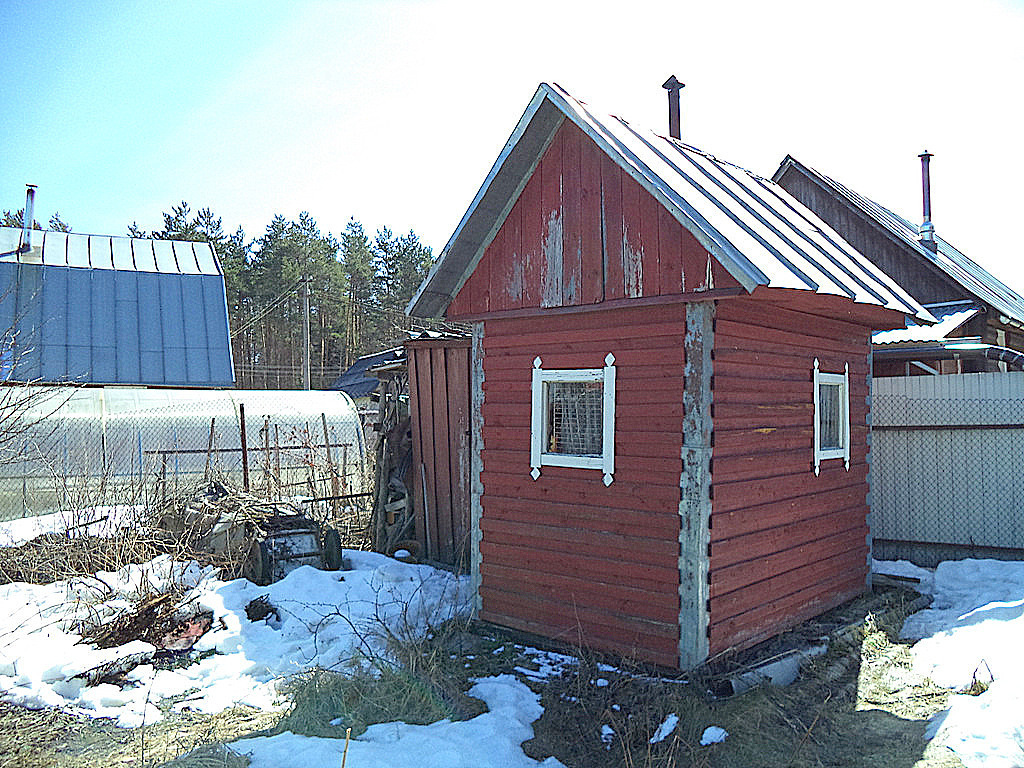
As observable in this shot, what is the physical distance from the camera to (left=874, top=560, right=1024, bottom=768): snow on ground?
5543 millimetres

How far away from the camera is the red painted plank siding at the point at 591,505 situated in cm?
686

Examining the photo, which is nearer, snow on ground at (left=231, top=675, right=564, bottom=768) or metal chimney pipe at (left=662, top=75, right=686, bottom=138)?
snow on ground at (left=231, top=675, right=564, bottom=768)

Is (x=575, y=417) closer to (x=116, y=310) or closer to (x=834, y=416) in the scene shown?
(x=834, y=416)

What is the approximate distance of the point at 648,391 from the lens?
23.0ft

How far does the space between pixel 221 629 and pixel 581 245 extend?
5.02 m

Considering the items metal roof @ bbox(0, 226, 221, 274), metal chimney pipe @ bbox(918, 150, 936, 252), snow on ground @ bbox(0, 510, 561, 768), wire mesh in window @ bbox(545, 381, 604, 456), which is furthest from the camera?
metal roof @ bbox(0, 226, 221, 274)

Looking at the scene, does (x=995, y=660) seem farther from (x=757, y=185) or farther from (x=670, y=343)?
(x=757, y=185)

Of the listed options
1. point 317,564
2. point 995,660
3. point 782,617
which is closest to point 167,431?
point 317,564

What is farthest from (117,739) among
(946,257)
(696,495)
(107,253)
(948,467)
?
(107,253)

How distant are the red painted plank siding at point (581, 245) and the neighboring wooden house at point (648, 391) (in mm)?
18

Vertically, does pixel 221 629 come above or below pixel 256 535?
below

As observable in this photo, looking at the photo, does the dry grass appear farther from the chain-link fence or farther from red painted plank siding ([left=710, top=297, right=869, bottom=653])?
the chain-link fence

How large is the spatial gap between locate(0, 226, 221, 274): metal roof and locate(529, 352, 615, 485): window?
18872 millimetres

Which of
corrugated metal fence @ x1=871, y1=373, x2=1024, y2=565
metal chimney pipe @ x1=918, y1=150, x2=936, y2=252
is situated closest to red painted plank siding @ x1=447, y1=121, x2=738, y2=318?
corrugated metal fence @ x1=871, y1=373, x2=1024, y2=565
